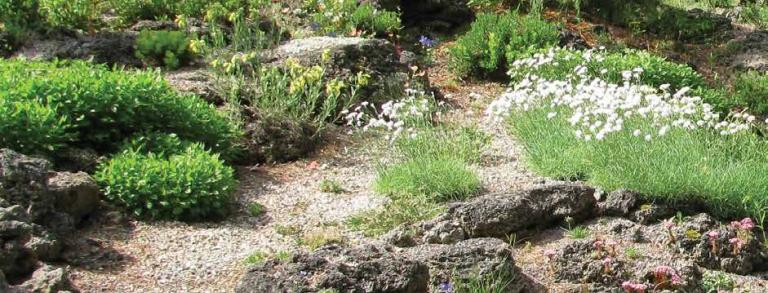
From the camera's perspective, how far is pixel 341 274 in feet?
17.6

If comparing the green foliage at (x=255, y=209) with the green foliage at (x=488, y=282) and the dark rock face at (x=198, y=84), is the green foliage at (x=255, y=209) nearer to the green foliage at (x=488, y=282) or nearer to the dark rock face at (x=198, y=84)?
the dark rock face at (x=198, y=84)

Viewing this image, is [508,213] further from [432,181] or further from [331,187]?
[331,187]

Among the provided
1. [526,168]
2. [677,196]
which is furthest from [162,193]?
[677,196]

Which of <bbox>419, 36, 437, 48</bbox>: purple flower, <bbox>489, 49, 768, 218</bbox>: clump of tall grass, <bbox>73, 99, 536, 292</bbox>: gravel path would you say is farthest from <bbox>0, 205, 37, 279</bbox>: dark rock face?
<bbox>419, 36, 437, 48</bbox>: purple flower

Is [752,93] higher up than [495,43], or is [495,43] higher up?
[495,43]

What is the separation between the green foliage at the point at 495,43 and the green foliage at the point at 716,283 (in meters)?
5.15

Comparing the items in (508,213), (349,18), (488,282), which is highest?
(488,282)

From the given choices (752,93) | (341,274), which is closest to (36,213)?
(341,274)

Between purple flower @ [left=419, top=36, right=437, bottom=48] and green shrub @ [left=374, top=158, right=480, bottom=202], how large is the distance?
432 cm

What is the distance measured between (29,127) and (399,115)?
299 cm

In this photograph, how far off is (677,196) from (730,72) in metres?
5.93

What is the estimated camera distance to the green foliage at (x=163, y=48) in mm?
10102

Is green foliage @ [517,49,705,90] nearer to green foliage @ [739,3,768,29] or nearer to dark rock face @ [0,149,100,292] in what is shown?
green foliage @ [739,3,768,29]

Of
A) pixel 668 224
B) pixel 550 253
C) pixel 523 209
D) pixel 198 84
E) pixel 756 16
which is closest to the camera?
pixel 550 253
